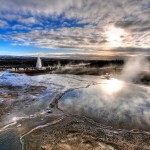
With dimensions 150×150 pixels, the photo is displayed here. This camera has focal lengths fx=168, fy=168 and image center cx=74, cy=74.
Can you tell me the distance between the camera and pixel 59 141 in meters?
8.50

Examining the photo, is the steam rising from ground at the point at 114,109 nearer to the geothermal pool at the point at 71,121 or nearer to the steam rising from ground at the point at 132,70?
the geothermal pool at the point at 71,121

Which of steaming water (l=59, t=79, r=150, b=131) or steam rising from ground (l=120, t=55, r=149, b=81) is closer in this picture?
steaming water (l=59, t=79, r=150, b=131)

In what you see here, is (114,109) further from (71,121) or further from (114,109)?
(71,121)

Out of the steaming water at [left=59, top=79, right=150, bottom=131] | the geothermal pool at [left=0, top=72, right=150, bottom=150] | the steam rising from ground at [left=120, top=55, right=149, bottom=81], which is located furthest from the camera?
the steam rising from ground at [left=120, top=55, right=149, bottom=81]

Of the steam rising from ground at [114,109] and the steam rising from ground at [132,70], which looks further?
the steam rising from ground at [132,70]

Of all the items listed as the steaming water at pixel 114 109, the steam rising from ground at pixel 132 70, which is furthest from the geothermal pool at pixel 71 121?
the steam rising from ground at pixel 132 70

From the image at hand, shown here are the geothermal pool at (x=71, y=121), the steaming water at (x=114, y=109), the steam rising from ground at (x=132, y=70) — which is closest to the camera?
the geothermal pool at (x=71, y=121)

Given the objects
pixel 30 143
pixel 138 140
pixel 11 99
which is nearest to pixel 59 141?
pixel 30 143

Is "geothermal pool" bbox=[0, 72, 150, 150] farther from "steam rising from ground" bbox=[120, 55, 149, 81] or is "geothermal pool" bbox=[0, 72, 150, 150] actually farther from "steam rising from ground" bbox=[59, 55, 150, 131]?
"steam rising from ground" bbox=[120, 55, 149, 81]

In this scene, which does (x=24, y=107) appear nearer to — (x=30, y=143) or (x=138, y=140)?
(x=30, y=143)

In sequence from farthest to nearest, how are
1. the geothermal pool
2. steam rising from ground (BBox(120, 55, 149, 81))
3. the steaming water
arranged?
steam rising from ground (BBox(120, 55, 149, 81)) < the steaming water < the geothermal pool

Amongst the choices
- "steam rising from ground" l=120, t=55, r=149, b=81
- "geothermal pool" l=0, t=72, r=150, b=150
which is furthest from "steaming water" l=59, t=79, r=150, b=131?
"steam rising from ground" l=120, t=55, r=149, b=81

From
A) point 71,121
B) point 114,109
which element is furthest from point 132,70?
point 71,121

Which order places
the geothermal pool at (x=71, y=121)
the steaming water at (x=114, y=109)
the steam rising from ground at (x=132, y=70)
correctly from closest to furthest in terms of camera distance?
the geothermal pool at (x=71, y=121)
the steaming water at (x=114, y=109)
the steam rising from ground at (x=132, y=70)
